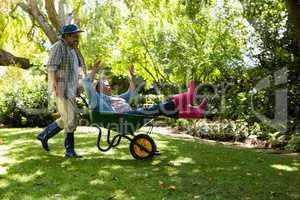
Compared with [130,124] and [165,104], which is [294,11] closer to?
[165,104]

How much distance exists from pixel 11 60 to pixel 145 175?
16566 mm

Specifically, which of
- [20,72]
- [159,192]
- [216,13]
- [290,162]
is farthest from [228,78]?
[20,72]

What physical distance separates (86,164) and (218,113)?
7457 mm

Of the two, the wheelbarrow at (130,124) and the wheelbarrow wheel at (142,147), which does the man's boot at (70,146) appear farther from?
the wheelbarrow wheel at (142,147)

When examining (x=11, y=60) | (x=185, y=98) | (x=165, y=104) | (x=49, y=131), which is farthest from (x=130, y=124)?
(x=11, y=60)

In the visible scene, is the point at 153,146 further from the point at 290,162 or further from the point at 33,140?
the point at 33,140

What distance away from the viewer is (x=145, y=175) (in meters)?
5.39

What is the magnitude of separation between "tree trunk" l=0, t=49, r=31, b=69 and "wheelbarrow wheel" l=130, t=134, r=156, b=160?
1512 centimetres

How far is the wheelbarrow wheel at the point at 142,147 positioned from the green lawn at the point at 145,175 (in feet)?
0.42

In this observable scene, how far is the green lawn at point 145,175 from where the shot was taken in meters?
4.55

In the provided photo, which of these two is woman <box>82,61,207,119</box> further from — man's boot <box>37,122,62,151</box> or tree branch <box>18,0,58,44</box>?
tree branch <box>18,0,58,44</box>

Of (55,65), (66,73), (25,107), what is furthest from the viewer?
(25,107)

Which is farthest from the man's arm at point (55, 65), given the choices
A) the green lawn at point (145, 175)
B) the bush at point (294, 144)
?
the bush at point (294, 144)

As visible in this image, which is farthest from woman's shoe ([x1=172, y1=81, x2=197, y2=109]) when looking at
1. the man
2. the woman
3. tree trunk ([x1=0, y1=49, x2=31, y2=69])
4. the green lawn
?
tree trunk ([x1=0, y1=49, x2=31, y2=69])
